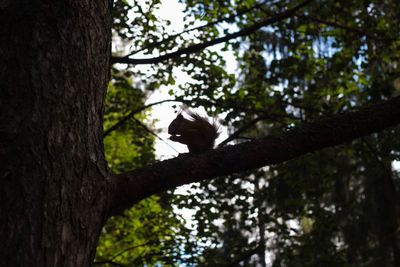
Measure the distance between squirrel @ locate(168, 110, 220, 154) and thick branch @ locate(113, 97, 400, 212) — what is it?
81 centimetres

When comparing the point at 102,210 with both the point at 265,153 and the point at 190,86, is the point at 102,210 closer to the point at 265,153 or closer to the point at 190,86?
the point at 265,153

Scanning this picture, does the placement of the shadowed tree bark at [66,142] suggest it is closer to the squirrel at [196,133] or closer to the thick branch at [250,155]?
the thick branch at [250,155]

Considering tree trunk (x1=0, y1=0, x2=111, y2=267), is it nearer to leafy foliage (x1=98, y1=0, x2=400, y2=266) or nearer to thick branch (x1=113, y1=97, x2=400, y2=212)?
thick branch (x1=113, y1=97, x2=400, y2=212)

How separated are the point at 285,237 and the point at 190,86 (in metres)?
1.77

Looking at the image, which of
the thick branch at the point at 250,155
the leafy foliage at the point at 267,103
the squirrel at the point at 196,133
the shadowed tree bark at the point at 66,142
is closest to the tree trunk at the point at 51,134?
the shadowed tree bark at the point at 66,142

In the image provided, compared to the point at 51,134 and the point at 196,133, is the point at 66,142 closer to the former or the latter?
the point at 51,134

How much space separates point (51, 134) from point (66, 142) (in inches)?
2.3

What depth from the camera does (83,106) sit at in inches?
78.9

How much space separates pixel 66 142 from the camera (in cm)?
188

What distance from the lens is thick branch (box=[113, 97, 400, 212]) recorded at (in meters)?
2.04

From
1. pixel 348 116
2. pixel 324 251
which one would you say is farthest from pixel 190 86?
pixel 348 116

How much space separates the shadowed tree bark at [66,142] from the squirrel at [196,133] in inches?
32.9

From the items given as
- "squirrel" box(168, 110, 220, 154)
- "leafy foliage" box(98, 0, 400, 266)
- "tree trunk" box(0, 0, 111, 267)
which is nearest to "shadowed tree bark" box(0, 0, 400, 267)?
"tree trunk" box(0, 0, 111, 267)

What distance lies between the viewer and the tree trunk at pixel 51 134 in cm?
170
